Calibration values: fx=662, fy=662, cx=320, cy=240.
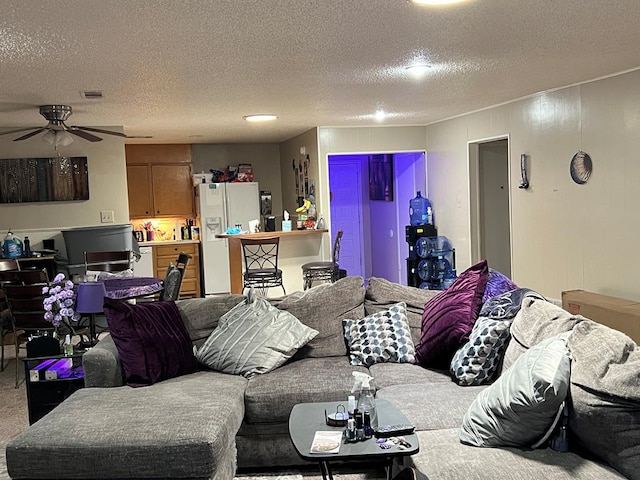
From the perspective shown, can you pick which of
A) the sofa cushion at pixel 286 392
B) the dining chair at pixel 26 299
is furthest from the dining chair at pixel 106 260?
the sofa cushion at pixel 286 392

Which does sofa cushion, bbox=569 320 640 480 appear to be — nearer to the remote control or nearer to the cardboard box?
the remote control

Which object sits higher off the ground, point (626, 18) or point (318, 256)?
point (626, 18)

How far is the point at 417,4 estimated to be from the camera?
3.05 m

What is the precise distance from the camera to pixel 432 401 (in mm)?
3090

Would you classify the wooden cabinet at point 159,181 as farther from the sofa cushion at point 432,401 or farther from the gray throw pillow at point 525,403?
the gray throw pillow at point 525,403

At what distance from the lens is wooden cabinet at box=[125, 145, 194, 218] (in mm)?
10391

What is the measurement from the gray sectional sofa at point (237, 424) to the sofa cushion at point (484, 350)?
8cm

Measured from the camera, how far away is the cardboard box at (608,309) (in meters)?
4.88

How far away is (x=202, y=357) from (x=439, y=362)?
4.47 ft

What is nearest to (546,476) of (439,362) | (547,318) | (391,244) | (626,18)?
(547,318)

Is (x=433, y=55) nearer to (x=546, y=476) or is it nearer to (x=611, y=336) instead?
(x=611, y=336)

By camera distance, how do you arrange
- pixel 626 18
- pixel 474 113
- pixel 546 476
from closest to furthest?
pixel 546 476, pixel 626 18, pixel 474 113

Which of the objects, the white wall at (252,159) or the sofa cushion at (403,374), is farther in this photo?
the white wall at (252,159)

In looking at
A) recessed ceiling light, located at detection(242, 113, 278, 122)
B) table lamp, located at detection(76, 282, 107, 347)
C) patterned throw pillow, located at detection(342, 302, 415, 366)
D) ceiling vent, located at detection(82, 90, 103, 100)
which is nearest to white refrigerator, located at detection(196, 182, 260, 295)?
recessed ceiling light, located at detection(242, 113, 278, 122)
